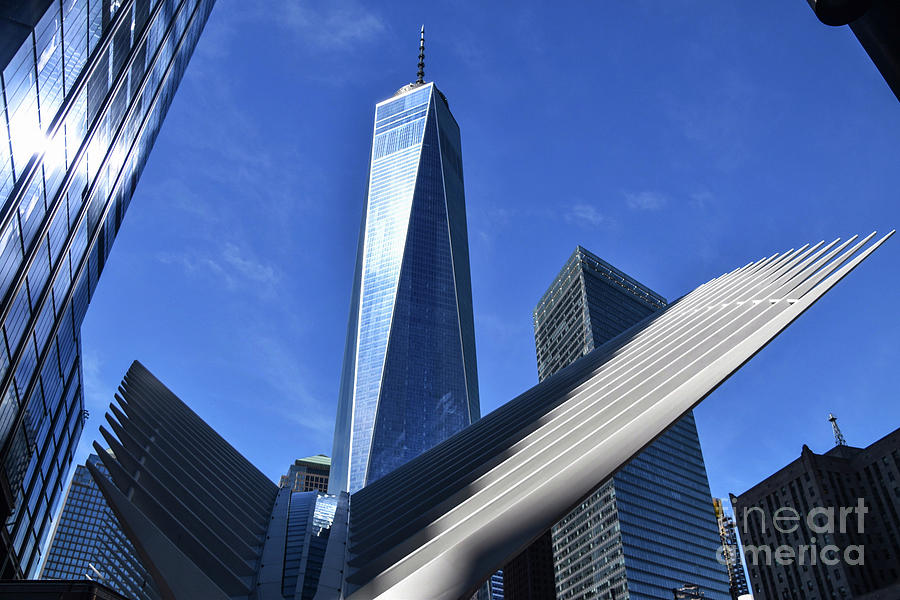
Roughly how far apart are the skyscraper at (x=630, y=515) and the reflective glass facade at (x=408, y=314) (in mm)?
26816

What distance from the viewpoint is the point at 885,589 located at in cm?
5841

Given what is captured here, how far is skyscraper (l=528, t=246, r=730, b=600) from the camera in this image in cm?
11094

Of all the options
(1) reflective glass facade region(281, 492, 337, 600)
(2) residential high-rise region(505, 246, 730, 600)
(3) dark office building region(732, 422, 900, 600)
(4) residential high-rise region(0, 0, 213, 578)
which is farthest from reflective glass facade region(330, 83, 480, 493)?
(1) reflective glass facade region(281, 492, 337, 600)

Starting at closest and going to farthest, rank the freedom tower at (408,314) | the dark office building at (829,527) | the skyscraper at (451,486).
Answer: the skyscraper at (451,486) < the dark office building at (829,527) < the freedom tower at (408,314)

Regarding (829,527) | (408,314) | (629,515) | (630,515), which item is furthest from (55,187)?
(408,314)

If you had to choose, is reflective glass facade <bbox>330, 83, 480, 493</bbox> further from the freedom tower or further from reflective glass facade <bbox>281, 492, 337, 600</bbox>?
reflective glass facade <bbox>281, 492, 337, 600</bbox>

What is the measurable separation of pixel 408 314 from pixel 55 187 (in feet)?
427

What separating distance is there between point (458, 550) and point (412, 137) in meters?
175

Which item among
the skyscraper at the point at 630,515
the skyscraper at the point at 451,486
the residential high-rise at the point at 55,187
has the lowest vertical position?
the skyscraper at the point at 451,486

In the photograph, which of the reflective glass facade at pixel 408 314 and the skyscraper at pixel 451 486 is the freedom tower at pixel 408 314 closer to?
the reflective glass facade at pixel 408 314

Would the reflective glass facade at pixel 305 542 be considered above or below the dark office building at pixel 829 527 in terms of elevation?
below

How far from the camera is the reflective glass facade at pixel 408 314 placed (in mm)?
141125

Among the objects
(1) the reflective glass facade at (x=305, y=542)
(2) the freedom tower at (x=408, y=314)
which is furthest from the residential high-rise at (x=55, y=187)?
(2) the freedom tower at (x=408, y=314)

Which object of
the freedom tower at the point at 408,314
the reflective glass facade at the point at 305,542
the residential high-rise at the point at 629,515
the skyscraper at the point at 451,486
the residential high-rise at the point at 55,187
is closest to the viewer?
the skyscraper at the point at 451,486
